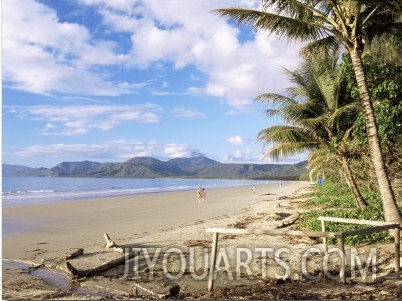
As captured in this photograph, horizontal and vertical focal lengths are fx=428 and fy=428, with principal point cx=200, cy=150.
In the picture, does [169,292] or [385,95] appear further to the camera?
[385,95]

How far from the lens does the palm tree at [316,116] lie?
18.2m

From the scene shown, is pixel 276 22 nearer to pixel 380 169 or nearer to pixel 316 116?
pixel 380 169

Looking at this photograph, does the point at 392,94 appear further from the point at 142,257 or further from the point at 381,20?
the point at 142,257

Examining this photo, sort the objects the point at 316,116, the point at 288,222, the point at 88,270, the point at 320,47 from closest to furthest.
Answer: the point at 88,270
the point at 320,47
the point at 288,222
the point at 316,116

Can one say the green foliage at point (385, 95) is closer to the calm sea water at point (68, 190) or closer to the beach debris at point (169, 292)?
the beach debris at point (169, 292)

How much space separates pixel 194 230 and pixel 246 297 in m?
8.81

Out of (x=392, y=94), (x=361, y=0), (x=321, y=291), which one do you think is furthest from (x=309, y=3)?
(x=321, y=291)

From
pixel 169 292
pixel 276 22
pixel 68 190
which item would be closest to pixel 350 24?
pixel 276 22

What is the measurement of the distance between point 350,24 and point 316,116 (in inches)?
350

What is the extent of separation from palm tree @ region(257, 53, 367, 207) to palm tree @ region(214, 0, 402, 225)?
612 cm

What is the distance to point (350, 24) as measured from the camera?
1027cm

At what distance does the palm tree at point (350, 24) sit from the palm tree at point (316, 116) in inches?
241

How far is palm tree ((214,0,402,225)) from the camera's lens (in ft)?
31.8

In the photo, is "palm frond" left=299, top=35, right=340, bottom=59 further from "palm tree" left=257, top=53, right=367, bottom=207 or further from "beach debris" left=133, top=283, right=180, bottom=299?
"beach debris" left=133, top=283, right=180, bottom=299
